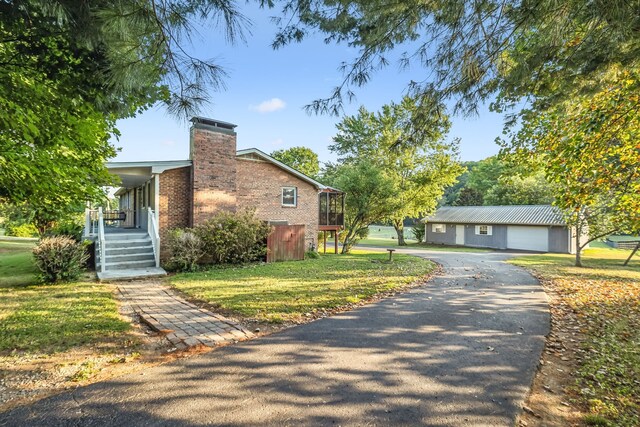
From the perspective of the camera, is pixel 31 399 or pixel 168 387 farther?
pixel 168 387

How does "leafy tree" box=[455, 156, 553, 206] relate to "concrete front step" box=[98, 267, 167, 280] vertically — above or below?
above

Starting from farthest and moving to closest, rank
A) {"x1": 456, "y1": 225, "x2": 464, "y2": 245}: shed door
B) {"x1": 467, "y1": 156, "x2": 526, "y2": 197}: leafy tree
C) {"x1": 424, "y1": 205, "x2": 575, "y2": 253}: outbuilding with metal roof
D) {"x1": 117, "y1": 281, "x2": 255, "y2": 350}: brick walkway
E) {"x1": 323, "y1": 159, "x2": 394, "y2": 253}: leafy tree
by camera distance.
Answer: {"x1": 467, "y1": 156, "x2": 526, "y2": 197}: leafy tree → {"x1": 456, "y1": 225, "x2": 464, "y2": 245}: shed door → {"x1": 424, "y1": 205, "x2": 575, "y2": 253}: outbuilding with metal roof → {"x1": 323, "y1": 159, "x2": 394, "y2": 253}: leafy tree → {"x1": 117, "y1": 281, "x2": 255, "y2": 350}: brick walkway

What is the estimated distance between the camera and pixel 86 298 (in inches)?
275

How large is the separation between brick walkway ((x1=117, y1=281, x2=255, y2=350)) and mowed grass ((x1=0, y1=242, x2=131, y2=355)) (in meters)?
0.44

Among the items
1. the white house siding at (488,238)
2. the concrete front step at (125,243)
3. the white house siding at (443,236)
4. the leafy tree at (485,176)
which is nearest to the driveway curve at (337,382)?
the concrete front step at (125,243)

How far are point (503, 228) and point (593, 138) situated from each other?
2594cm

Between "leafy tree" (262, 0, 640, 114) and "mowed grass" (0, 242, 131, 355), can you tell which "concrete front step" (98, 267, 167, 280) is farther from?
"leafy tree" (262, 0, 640, 114)

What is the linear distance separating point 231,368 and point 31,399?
186 cm

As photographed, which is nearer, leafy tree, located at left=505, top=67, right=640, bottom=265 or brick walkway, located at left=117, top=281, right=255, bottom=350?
brick walkway, located at left=117, top=281, right=255, bottom=350

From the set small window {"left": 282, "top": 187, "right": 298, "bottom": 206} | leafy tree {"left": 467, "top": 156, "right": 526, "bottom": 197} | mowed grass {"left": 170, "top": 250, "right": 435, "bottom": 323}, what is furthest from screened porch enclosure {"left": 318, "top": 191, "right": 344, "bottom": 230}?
leafy tree {"left": 467, "top": 156, "right": 526, "bottom": 197}

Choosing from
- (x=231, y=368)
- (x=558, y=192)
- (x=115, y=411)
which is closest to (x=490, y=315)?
(x=558, y=192)

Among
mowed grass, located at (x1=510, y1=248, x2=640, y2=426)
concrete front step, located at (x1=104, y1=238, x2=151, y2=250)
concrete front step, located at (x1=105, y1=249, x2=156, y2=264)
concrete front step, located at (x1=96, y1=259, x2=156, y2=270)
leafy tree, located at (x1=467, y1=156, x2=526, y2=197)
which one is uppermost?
leafy tree, located at (x1=467, y1=156, x2=526, y2=197)

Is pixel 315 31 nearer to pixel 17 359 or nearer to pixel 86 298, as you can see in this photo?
pixel 17 359

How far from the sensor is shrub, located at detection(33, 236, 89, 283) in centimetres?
860
